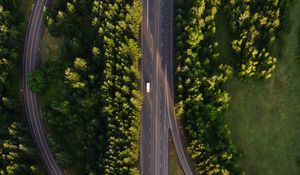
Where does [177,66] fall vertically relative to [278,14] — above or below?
below

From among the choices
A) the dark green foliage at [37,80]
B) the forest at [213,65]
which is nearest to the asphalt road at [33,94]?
the dark green foliage at [37,80]

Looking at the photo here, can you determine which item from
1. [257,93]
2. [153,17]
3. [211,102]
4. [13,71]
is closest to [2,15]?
[13,71]

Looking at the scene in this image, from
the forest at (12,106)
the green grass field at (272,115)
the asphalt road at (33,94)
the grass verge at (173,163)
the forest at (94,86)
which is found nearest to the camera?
the forest at (94,86)

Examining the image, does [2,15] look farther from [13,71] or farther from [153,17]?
[153,17]

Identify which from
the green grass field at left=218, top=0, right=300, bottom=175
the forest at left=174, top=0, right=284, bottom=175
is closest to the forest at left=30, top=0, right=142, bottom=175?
the forest at left=174, top=0, right=284, bottom=175

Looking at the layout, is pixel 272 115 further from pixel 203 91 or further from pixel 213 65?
pixel 213 65

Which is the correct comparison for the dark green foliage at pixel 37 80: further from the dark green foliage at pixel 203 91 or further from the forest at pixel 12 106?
the dark green foliage at pixel 203 91
